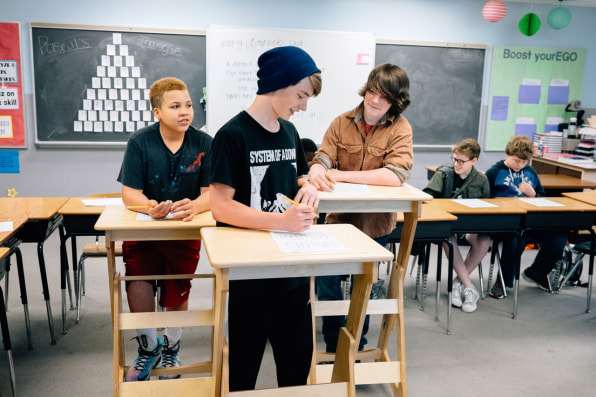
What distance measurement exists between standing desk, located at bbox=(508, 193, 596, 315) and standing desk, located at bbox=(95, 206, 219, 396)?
2188 millimetres

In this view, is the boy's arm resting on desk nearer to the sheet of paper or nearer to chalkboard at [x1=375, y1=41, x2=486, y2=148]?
the sheet of paper

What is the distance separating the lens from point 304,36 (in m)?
5.04

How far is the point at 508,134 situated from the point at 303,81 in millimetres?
4831

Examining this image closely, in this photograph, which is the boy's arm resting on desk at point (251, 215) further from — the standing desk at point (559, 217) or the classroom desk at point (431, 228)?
the standing desk at point (559, 217)

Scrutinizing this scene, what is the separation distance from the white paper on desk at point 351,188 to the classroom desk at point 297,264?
376mm

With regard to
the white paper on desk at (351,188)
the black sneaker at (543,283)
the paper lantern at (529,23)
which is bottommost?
the black sneaker at (543,283)

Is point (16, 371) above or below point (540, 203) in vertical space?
below

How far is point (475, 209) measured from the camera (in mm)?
3232

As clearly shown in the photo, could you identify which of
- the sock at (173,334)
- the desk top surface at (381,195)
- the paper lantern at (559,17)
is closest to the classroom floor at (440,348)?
the sock at (173,334)

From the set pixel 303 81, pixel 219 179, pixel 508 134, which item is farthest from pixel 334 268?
pixel 508 134

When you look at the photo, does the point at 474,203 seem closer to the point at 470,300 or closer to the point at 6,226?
the point at 470,300

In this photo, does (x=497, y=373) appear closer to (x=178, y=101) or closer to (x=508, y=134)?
(x=178, y=101)

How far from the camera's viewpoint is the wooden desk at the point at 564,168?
4.94 metres

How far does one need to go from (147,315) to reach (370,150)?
1143mm
